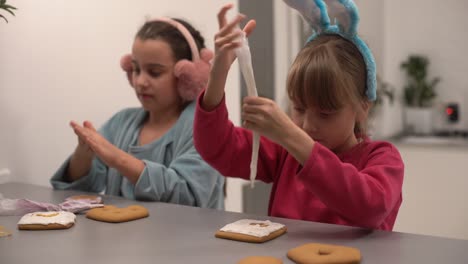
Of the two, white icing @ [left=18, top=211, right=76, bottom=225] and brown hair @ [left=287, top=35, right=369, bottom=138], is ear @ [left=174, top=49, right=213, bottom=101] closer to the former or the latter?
brown hair @ [left=287, top=35, right=369, bottom=138]

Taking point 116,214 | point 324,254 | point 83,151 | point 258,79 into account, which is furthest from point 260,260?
point 258,79

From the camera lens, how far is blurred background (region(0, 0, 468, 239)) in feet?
4.56

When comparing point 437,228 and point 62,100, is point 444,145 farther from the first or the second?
point 62,100

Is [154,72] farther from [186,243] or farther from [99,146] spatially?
[186,243]

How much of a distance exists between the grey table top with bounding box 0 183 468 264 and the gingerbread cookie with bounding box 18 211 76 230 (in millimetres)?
12

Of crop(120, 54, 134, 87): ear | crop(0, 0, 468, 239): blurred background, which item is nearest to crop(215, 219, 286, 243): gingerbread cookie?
crop(120, 54, 134, 87): ear

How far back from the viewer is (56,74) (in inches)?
57.4

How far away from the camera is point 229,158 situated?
38.3 inches

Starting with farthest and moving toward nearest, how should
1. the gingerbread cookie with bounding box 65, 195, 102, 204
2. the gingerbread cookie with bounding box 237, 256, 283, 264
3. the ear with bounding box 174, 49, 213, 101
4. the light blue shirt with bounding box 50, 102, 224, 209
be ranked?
the ear with bounding box 174, 49, 213, 101, the light blue shirt with bounding box 50, 102, 224, 209, the gingerbread cookie with bounding box 65, 195, 102, 204, the gingerbread cookie with bounding box 237, 256, 283, 264

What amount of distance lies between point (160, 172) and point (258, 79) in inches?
48.9

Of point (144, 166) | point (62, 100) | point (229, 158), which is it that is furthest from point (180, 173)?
point (62, 100)

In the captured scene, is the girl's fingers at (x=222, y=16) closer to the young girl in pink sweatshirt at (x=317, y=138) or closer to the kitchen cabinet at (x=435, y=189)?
the young girl in pink sweatshirt at (x=317, y=138)

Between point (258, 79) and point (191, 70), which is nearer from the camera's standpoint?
point (191, 70)

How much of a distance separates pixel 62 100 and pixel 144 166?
495mm
